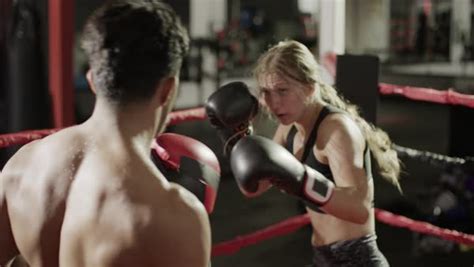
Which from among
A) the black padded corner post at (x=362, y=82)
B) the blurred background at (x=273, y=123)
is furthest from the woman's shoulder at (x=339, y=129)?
the black padded corner post at (x=362, y=82)

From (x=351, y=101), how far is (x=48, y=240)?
1.64 metres

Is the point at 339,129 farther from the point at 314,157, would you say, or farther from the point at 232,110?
the point at 232,110

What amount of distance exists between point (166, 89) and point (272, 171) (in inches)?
17.4

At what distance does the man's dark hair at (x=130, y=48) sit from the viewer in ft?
3.21

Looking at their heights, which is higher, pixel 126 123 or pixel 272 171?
pixel 126 123

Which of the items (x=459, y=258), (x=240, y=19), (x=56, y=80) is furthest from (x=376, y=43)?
(x=56, y=80)

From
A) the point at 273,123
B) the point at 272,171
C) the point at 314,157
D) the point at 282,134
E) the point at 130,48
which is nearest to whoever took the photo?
the point at 130,48

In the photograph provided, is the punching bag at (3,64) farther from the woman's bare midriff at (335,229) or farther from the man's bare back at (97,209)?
the man's bare back at (97,209)

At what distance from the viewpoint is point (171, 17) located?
3.34 feet

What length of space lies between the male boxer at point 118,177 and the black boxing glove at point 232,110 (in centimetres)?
75

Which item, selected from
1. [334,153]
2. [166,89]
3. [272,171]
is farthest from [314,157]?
[166,89]

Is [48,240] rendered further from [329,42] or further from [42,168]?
[329,42]

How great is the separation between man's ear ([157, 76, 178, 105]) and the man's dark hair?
0.01 meters

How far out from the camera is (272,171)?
4.62 ft
